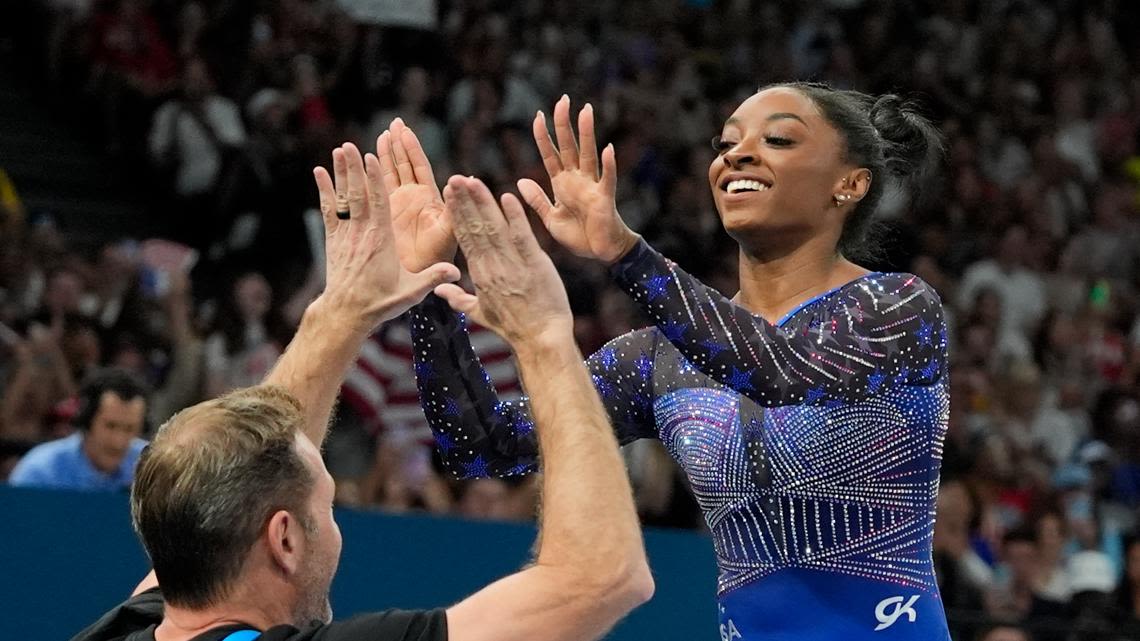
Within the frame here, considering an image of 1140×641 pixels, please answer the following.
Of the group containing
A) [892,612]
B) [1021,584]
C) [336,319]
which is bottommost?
[1021,584]

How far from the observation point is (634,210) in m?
9.95

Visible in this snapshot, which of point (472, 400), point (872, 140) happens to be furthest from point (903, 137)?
point (472, 400)

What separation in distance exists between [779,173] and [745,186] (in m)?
0.07

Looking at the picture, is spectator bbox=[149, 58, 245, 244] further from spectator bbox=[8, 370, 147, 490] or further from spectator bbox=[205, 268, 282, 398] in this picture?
spectator bbox=[8, 370, 147, 490]

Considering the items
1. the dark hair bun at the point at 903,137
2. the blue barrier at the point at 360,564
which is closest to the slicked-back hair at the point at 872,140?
the dark hair bun at the point at 903,137

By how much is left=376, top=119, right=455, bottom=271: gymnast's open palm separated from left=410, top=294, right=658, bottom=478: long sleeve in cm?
18

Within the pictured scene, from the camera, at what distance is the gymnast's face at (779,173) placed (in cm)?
321

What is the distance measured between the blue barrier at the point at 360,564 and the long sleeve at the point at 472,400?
2.18m

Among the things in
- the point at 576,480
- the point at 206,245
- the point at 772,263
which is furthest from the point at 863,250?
the point at 206,245

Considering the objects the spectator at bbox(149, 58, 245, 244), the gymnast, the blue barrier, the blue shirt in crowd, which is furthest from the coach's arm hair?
the spectator at bbox(149, 58, 245, 244)

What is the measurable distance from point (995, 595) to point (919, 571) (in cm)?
412

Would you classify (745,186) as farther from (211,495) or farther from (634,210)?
(634,210)

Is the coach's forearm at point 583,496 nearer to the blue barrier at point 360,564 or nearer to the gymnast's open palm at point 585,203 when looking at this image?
the gymnast's open palm at point 585,203

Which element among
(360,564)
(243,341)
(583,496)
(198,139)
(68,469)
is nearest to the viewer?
(583,496)
